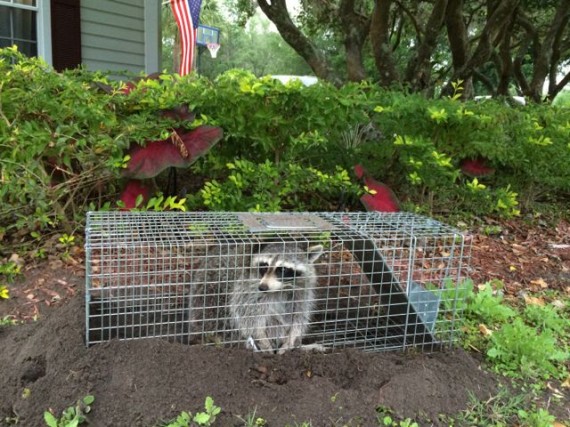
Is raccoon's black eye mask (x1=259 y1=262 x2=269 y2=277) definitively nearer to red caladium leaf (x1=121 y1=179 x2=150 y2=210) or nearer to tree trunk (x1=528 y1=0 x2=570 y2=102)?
red caladium leaf (x1=121 y1=179 x2=150 y2=210)

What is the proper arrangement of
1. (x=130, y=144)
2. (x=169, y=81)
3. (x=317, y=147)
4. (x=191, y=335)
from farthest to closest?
1. (x=317, y=147)
2. (x=169, y=81)
3. (x=130, y=144)
4. (x=191, y=335)

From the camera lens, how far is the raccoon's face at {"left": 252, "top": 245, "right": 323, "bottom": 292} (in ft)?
8.59

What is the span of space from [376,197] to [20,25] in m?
5.25

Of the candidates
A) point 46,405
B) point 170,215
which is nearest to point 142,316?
point 170,215

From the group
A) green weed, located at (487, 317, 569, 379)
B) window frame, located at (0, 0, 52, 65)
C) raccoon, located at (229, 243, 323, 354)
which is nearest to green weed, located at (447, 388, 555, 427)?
green weed, located at (487, 317, 569, 379)

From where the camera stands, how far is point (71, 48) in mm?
6539

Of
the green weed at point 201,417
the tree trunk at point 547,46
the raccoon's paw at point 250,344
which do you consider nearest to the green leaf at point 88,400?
the green weed at point 201,417

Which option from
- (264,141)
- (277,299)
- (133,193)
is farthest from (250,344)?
(264,141)

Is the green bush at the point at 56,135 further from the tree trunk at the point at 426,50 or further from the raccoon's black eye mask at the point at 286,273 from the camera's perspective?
the tree trunk at the point at 426,50

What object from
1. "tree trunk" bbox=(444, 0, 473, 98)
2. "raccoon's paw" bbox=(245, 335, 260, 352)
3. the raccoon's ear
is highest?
"tree trunk" bbox=(444, 0, 473, 98)

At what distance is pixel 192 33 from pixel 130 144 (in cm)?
471

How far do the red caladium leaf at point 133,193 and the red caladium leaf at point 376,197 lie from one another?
1.84 meters

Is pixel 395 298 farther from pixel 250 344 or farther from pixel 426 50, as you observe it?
pixel 426 50

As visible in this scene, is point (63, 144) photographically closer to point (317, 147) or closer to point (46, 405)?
point (46, 405)
